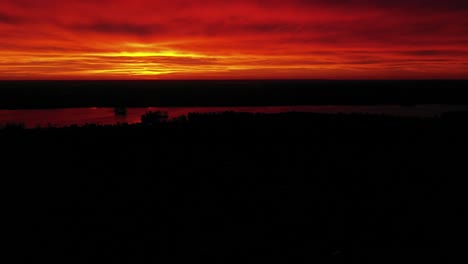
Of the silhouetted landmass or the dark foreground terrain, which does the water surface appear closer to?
the silhouetted landmass

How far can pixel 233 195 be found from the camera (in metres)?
8.10

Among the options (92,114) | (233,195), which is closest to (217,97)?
(92,114)

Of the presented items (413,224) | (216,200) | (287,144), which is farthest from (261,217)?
(287,144)

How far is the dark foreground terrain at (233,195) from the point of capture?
5.74m

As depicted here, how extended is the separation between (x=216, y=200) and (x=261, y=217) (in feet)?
4.04

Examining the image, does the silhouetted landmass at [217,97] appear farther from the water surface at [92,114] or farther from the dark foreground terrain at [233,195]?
the dark foreground terrain at [233,195]

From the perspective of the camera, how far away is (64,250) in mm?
5695

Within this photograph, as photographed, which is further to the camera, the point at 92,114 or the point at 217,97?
the point at 217,97

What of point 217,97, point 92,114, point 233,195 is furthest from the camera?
point 217,97

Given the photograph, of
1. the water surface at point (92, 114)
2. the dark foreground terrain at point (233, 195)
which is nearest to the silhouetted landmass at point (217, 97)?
the water surface at point (92, 114)

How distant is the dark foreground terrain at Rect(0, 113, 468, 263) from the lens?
5742 mm

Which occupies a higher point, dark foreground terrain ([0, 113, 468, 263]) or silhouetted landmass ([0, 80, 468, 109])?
silhouetted landmass ([0, 80, 468, 109])

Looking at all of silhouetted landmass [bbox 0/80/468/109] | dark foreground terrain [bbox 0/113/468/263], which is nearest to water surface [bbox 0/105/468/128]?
silhouetted landmass [bbox 0/80/468/109]

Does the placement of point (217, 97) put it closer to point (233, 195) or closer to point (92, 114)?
point (92, 114)
